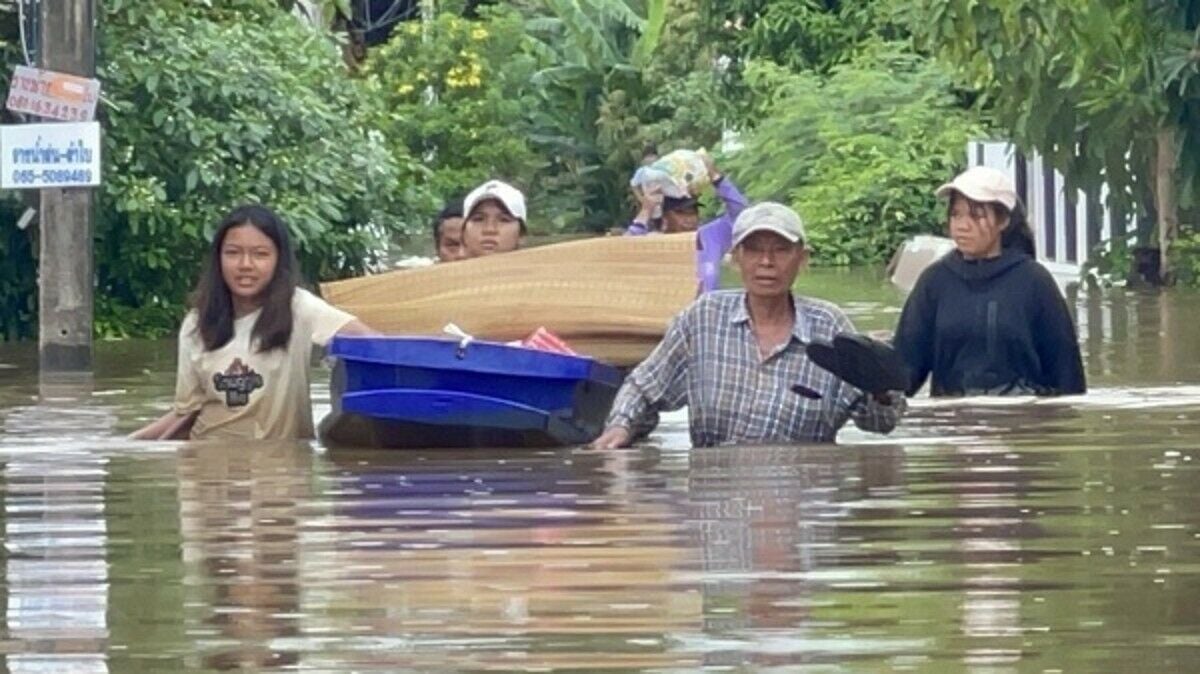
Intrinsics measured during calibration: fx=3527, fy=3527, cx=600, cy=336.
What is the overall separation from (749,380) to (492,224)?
3.40 m

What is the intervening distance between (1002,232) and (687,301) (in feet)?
4.10

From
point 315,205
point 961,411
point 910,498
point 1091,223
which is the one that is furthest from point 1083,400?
point 1091,223

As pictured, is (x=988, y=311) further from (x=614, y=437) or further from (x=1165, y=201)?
(x=1165, y=201)

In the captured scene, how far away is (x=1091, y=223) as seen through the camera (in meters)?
36.2

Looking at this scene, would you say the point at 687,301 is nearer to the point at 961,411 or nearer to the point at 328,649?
the point at 961,411

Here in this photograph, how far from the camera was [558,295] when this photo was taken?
543 inches

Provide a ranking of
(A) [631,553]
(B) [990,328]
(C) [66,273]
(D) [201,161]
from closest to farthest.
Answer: (A) [631,553] < (B) [990,328] < (C) [66,273] < (D) [201,161]

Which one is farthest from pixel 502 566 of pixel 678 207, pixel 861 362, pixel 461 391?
pixel 678 207

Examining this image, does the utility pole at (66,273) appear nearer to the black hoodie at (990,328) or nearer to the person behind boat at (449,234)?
the person behind boat at (449,234)

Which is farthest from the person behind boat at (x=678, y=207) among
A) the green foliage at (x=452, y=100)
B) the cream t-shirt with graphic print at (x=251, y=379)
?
the green foliage at (x=452, y=100)

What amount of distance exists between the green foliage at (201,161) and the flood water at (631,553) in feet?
30.7

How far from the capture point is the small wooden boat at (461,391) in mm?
12461

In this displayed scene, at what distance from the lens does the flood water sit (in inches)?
277

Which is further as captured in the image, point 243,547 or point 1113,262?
point 1113,262
